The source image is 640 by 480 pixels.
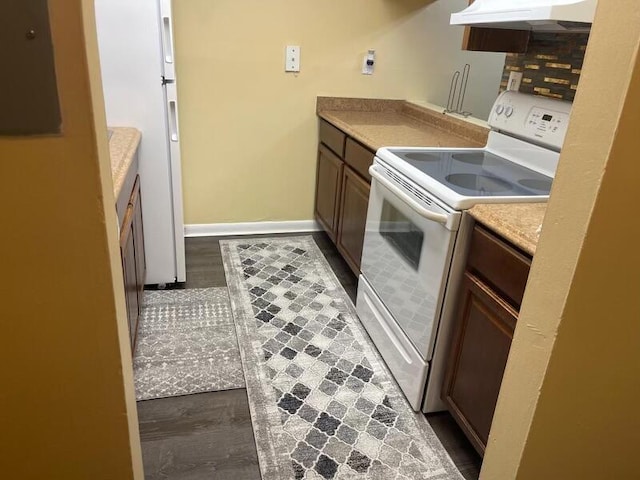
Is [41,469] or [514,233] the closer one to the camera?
[41,469]

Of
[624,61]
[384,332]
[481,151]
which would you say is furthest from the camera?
[481,151]

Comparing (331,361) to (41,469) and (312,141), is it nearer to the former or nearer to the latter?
(41,469)

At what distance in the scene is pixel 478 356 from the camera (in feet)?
5.18

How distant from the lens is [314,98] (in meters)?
3.25

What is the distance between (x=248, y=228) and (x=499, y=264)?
224 cm

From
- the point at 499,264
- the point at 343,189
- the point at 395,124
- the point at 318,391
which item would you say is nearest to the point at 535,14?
the point at 499,264

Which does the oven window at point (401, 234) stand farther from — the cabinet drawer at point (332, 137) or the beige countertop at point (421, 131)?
the cabinet drawer at point (332, 137)

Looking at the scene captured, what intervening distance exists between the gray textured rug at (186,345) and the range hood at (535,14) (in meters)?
1.67

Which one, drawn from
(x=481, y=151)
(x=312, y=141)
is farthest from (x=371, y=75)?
(x=481, y=151)

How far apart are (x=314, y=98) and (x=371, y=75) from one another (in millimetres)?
401

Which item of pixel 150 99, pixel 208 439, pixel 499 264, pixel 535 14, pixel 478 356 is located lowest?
pixel 208 439

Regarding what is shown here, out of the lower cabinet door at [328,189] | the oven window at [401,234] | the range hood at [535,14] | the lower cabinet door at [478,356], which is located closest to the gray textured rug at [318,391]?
the lower cabinet door at [478,356]

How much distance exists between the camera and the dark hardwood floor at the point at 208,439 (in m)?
1.61

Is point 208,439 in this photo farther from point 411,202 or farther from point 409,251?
point 411,202
